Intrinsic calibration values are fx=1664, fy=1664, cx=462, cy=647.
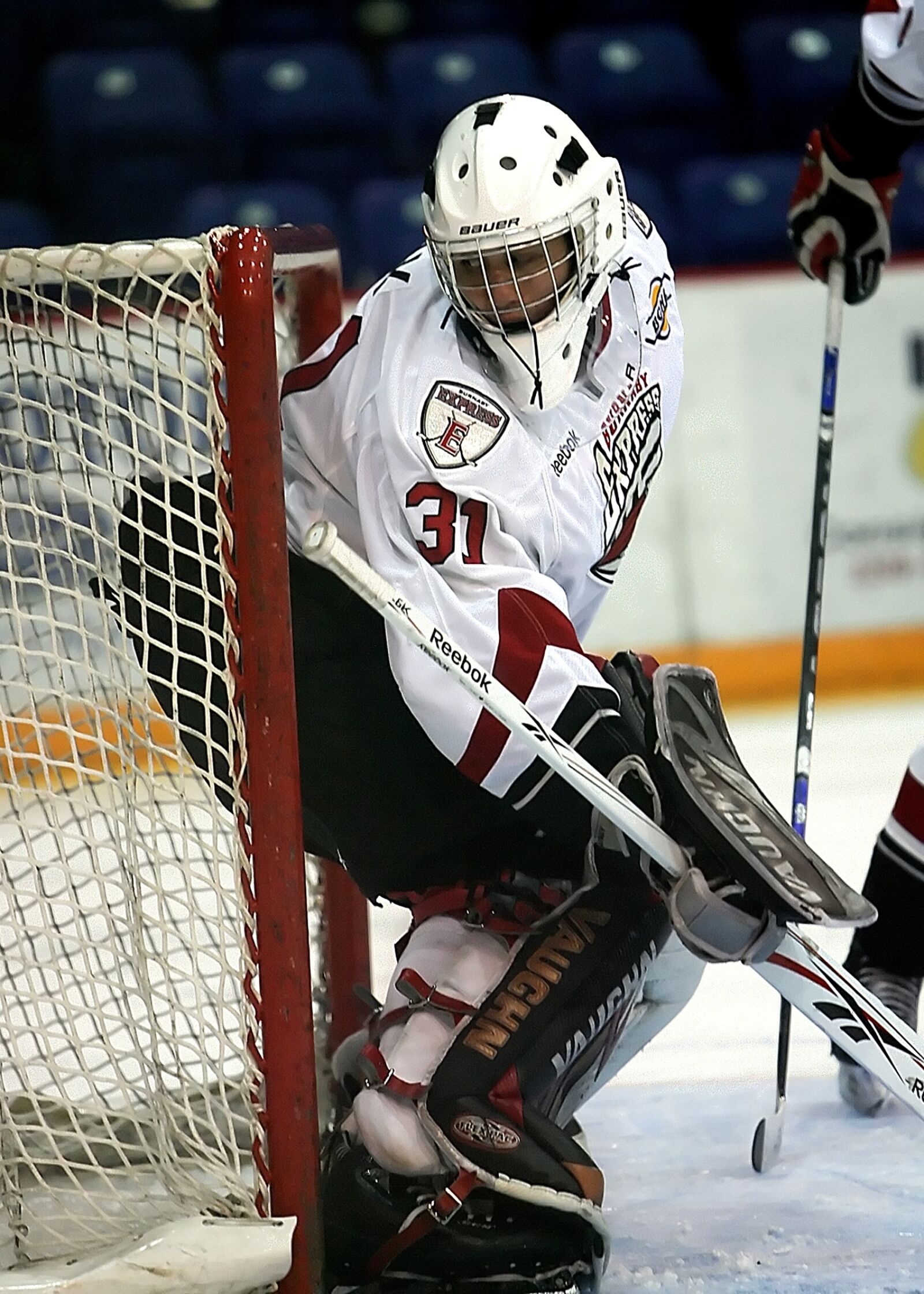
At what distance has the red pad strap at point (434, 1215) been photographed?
1459 mm

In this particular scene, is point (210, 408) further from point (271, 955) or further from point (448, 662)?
point (271, 955)

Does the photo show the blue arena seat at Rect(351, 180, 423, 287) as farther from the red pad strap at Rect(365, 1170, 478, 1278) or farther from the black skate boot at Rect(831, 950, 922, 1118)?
the red pad strap at Rect(365, 1170, 478, 1278)

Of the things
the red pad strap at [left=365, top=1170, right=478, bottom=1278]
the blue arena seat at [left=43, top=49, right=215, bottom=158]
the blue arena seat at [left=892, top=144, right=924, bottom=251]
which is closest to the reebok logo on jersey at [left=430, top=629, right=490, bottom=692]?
the red pad strap at [left=365, top=1170, right=478, bottom=1278]

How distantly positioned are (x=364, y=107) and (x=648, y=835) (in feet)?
12.6

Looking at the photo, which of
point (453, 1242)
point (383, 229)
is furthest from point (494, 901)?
point (383, 229)

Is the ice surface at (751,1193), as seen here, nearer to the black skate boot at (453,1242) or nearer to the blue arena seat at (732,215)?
the black skate boot at (453,1242)

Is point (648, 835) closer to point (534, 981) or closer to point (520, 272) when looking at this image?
point (534, 981)

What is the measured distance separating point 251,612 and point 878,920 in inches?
40.0

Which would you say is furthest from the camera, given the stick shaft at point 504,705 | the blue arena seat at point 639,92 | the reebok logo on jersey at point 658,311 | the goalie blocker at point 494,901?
the blue arena seat at point 639,92

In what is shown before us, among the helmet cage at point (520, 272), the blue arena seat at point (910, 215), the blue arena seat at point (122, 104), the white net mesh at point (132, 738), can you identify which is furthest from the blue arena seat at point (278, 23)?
the helmet cage at point (520, 272)

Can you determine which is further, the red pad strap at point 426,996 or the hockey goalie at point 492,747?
the red pad strap at point 426,996

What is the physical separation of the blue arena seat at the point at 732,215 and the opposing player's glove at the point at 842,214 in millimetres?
→ 2424

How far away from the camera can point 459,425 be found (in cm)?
153

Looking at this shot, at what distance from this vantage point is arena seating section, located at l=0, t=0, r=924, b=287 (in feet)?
15.0
